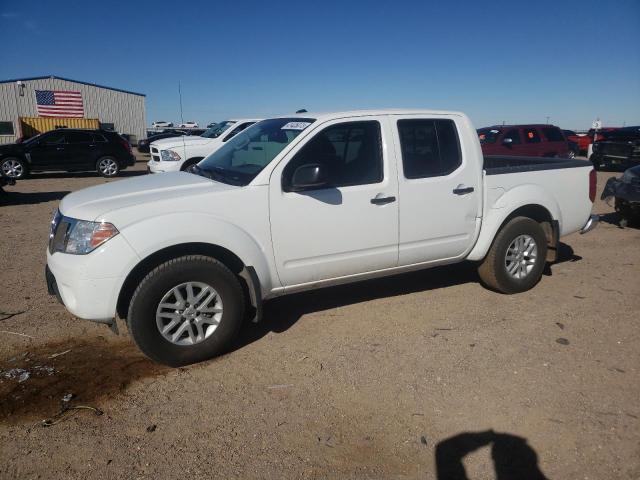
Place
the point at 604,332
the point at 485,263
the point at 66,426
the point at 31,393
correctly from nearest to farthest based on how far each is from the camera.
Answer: the point at 66,426
the point at 31,393
the point at 604,332
the point at 485,263

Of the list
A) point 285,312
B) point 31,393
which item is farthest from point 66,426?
point 285,312

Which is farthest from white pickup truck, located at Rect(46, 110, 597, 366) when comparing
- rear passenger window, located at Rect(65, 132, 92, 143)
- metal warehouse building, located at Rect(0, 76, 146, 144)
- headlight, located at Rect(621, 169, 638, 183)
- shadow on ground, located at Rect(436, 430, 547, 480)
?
metal warehouse building, located at Rect(0, 76, 146, 144)

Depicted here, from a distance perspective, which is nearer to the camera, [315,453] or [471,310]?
[315,453]

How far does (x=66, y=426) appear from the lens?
9.42 ft

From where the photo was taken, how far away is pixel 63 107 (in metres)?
34.8

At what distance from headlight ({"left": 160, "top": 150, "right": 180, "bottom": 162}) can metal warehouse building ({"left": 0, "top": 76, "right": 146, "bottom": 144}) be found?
26.0 meters

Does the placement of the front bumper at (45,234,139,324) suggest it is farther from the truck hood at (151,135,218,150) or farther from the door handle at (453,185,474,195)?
the truck hood at (151,135,218,150)

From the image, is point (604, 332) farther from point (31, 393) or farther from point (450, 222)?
point (31, 393)

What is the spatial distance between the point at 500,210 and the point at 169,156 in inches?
356

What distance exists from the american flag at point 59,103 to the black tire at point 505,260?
→ 3734 cm

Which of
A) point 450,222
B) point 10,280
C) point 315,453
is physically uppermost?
point 450,222

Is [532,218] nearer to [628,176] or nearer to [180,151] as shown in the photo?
[628,176]

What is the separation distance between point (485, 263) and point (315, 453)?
9.67 ft

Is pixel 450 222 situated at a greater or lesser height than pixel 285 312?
greater
